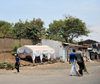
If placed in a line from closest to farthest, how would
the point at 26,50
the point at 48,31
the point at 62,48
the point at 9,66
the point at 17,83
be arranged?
the point at 17,83, the point at 9,66, the point at 26,50, the point at 62,48, the point at 48,31

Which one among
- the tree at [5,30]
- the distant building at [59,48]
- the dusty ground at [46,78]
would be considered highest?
the tree at [5,30]

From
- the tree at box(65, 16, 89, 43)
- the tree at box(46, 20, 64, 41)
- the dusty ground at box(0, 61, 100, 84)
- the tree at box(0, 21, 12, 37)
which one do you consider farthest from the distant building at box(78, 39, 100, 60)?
the dusty ground at box(0, 61, 100, 84)

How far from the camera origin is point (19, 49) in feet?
77.3

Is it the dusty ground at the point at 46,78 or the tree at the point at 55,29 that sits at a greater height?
the tree at the point at 55,29

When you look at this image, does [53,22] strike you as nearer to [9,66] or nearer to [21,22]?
[21,22]

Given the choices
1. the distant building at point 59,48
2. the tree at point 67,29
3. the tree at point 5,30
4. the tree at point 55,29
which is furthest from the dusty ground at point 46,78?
the tree at point 55,29

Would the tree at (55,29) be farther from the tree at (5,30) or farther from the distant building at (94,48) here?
the tree at (5,30)

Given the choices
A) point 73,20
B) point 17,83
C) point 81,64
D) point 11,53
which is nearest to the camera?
point 17,83

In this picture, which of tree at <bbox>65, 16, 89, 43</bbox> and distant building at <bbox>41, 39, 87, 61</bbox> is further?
tree at <bbox>65, 16, 89, 43</bbox>

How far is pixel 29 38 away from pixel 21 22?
620 inches

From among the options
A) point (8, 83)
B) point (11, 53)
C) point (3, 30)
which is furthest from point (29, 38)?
point (8, 83)

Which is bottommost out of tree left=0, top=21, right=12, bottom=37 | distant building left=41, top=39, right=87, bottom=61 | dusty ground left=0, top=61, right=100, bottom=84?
dusty ground left=0, top=61, right=100, bottom=84

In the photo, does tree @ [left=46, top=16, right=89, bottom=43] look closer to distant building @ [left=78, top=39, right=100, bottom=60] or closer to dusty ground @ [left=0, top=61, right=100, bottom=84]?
distant building @ [left=78, top=39, right=100, bottom=60]

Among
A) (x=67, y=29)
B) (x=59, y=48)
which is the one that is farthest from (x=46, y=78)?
(x=67, y=29)
